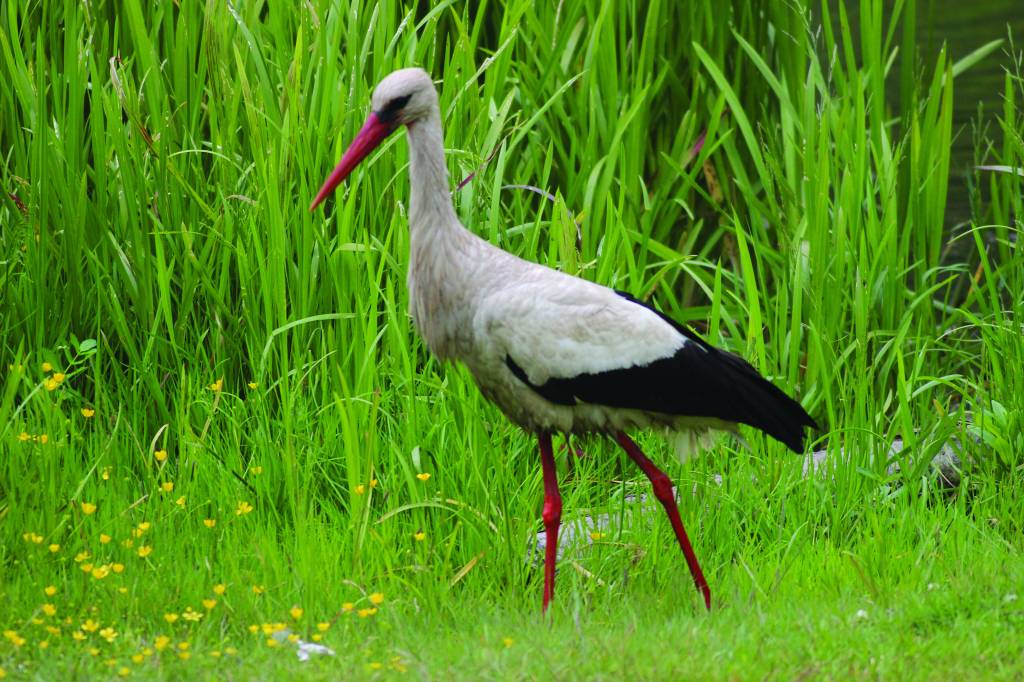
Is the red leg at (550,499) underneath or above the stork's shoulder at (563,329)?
underneath

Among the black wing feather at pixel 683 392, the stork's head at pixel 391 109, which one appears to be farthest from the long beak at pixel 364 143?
the black wing feather at pixel 683 392

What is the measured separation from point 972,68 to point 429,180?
10.3m

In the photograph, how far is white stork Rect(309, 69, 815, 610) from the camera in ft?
12.6

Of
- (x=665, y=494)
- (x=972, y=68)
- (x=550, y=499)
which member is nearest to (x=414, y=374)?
(x=550, y=499)

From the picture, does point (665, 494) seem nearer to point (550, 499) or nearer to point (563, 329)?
point (550, 499)

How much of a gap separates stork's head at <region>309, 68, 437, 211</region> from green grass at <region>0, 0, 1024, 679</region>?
59 cm

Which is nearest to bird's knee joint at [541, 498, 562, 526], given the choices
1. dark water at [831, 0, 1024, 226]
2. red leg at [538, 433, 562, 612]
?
red leg at [538, 433, 562, 612]

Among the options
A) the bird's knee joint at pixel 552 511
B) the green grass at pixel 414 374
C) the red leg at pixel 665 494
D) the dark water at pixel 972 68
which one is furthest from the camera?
the dark water at pixel 972 68

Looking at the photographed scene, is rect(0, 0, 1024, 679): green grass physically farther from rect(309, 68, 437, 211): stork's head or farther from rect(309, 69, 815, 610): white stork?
rect(309, 68, 437, 211): stork's head

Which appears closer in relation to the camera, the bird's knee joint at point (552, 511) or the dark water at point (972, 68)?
the bird's knee joint at point (552, 511)

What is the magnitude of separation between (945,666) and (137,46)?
3407 millimetres

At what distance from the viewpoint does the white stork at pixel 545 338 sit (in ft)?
12.6

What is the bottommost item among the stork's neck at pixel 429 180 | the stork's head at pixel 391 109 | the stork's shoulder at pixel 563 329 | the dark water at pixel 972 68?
the dark water at pixel 972 68

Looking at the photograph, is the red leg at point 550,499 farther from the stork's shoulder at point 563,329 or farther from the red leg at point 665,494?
the stork's shoulder at point 563,329
